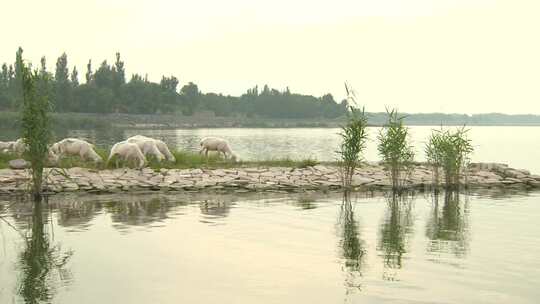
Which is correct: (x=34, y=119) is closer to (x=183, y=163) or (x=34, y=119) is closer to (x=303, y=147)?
(x=183, y=163)

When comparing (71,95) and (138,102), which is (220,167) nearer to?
(71,95)

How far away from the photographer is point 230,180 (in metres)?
22.4

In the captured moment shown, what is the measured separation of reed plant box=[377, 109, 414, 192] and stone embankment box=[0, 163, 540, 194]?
0.69 meters

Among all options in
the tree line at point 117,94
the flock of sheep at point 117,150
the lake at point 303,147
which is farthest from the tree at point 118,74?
the flock of sheep at point 117,150

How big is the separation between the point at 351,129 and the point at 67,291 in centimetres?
1399

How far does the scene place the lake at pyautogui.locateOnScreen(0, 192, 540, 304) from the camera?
30.6ft

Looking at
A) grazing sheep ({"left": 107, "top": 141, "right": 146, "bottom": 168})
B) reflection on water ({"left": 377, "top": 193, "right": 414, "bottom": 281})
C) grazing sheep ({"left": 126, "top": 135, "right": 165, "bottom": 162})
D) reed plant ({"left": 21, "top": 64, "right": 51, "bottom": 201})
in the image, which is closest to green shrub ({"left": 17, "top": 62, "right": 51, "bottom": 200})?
reed plant ({"left": 21, "top": 64, "right": 51, "bottom": 201})

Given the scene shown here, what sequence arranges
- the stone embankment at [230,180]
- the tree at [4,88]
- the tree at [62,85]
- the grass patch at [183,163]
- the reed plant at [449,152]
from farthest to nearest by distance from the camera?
the tree at [62,85] < the tree at [4,88] < the grass patch at [183,163] < the reed plant at [449,152] < the stone embankment at [230,180]

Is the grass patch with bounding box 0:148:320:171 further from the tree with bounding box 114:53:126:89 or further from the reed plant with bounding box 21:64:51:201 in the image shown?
the tree with bounding box 114:53:126:89

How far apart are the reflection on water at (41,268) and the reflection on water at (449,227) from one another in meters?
7.24

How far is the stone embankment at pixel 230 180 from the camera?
67.9 ft

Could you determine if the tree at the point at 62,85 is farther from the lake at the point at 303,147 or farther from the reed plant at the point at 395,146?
the reed plant at the point at 395,146

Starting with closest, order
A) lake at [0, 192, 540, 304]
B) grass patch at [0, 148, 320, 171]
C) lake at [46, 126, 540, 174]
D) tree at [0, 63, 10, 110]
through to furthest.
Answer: lake at [0, 192, 540, 304], grass patch at [0, 148, 320, 171], lake at [46, 126, 540, 174], tree at [0, 63, 10, 110]

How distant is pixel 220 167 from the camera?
2525 cm
